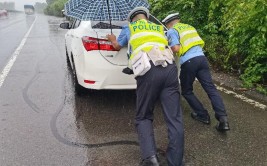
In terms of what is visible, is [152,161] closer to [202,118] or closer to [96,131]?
[96,131]

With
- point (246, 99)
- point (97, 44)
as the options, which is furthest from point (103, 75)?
point (246, 99)

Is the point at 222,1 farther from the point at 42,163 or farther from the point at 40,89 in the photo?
the point at 42,163

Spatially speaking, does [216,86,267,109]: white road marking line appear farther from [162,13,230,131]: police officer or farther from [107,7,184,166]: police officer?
[107,7,184,166]: police officer

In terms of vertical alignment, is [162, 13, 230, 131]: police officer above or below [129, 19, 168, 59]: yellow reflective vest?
below

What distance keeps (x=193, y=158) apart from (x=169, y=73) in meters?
1.04

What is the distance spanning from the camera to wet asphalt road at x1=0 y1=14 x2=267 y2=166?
12.9 feet

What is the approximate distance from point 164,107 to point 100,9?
204cm

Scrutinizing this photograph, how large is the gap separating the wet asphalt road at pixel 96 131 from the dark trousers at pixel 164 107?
1.17ft

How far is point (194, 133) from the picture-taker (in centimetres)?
459

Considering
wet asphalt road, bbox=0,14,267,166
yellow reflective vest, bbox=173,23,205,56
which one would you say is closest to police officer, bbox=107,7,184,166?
wet asphalt road, bbox=0,14,267,166

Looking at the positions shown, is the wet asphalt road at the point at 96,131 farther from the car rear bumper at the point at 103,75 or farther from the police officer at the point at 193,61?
the car rear bumper at the point at 103,75

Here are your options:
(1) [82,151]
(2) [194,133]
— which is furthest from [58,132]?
(2) [194,133]

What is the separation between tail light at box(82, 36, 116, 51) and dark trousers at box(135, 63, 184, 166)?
1.51 m

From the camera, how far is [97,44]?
5.04 meters
